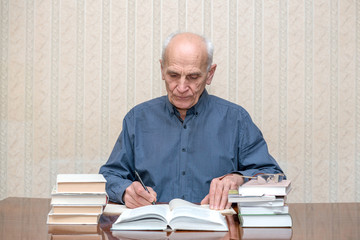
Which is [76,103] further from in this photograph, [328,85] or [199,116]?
[328,85]

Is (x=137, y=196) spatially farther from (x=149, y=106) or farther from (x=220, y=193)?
(x=149, y=106)

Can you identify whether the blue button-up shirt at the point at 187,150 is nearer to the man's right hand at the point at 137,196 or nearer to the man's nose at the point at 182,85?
the man's nose at the point at 182,85

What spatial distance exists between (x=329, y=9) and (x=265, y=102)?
0.69m

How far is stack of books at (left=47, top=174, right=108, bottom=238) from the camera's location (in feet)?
5.43

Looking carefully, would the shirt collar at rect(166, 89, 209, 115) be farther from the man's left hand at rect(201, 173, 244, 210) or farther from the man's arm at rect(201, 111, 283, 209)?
the man's left hand at rect(201, 173, 244, 210)

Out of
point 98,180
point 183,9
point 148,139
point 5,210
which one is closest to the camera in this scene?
point 98,180

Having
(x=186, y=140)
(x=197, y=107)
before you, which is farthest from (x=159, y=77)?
(x=186, y=140)

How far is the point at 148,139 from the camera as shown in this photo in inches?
99.7

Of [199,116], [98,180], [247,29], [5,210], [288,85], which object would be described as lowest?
[5,210]

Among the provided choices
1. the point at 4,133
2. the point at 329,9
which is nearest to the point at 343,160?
the point at 329,9

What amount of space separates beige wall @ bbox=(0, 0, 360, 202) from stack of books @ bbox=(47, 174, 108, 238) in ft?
Result: 4.61

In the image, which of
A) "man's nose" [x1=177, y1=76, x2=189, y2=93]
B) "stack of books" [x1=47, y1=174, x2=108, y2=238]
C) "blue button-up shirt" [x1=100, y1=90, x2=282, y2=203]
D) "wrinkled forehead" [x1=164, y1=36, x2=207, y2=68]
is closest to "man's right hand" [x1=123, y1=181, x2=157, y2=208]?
"stack of books" [x1=47, y1=174, x2=108, y2=238]

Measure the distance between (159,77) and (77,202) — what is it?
4.88 feet

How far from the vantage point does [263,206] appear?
1.63m
